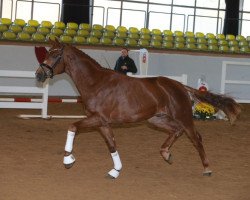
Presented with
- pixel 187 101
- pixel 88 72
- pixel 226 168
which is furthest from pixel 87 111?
pixel 226 168

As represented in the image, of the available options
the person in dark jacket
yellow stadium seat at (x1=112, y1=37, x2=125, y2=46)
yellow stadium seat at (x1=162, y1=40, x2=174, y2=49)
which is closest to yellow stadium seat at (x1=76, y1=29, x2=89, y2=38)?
yellow stadium seat at (x1=112, y1=37, x2=125, y2=46)

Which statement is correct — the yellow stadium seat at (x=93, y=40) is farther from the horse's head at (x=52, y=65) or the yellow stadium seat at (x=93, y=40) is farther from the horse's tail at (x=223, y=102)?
the horse's head at (x=52, y=65)

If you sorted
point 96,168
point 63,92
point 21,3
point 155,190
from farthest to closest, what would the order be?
point 21,3 < point 63,92 < point 96,168 < point 155,190

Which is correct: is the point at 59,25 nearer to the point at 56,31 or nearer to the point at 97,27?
the point at 56,31

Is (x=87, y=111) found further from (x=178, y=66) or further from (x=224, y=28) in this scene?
(x=224, y=28)

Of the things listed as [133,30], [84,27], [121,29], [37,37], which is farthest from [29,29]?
[133,30]

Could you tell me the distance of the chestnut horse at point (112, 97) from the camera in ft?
25.3

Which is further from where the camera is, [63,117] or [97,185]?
[63,117]

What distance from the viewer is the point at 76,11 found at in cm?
2447

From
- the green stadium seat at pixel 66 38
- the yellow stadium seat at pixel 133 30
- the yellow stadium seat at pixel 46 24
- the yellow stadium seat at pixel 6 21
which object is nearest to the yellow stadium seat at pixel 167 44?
the yellow stadium seat at pixel 133 30

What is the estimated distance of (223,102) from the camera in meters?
9.00

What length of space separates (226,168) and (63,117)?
6.23 metres

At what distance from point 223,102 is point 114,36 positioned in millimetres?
14968

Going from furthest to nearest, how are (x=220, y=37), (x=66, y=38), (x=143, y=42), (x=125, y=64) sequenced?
(x=220, y=37) → (x=143, y=42) → (x=66, y=38) → (x=125, y=64)
